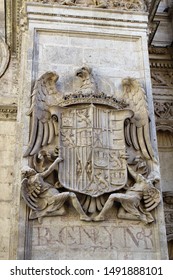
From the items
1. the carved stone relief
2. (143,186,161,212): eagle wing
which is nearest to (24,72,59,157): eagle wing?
the carved stone relief

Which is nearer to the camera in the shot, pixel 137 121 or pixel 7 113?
pixel 137 121

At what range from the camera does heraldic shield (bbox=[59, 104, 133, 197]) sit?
8008 mm

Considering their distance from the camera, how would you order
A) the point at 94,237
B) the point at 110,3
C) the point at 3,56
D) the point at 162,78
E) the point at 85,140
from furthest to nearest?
1. the point at 3,56
2. the point at 162,78
3. the point at 110,3
4. the point at 85,140
5. the point at 94,237

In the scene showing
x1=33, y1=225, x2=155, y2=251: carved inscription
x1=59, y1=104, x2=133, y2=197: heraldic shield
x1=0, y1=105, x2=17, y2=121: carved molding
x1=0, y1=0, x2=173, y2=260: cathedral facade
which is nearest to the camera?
x1=33, y1=225, x2=155, y2=251: carved inscription

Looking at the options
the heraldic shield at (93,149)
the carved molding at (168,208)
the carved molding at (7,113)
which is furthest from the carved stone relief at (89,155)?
the carved molding at (7,113)

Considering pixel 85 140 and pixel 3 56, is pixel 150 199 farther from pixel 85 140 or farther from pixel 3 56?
pixel 3 56

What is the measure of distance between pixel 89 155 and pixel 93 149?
5.3 inches

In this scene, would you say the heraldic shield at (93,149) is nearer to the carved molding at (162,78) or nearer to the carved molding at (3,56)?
the carved molding at (162,78)

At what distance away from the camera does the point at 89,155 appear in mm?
8211

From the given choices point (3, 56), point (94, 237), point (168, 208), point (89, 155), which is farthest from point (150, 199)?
point (3, 56)

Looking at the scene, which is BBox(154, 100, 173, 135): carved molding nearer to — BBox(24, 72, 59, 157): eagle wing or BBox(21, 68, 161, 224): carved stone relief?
BBox(21, 68, 161, 224): carved stone relief

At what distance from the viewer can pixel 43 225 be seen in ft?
25.5

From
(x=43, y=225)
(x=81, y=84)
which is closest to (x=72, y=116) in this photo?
(x=81, y=84)

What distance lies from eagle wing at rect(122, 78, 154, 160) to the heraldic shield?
0.21 meters
